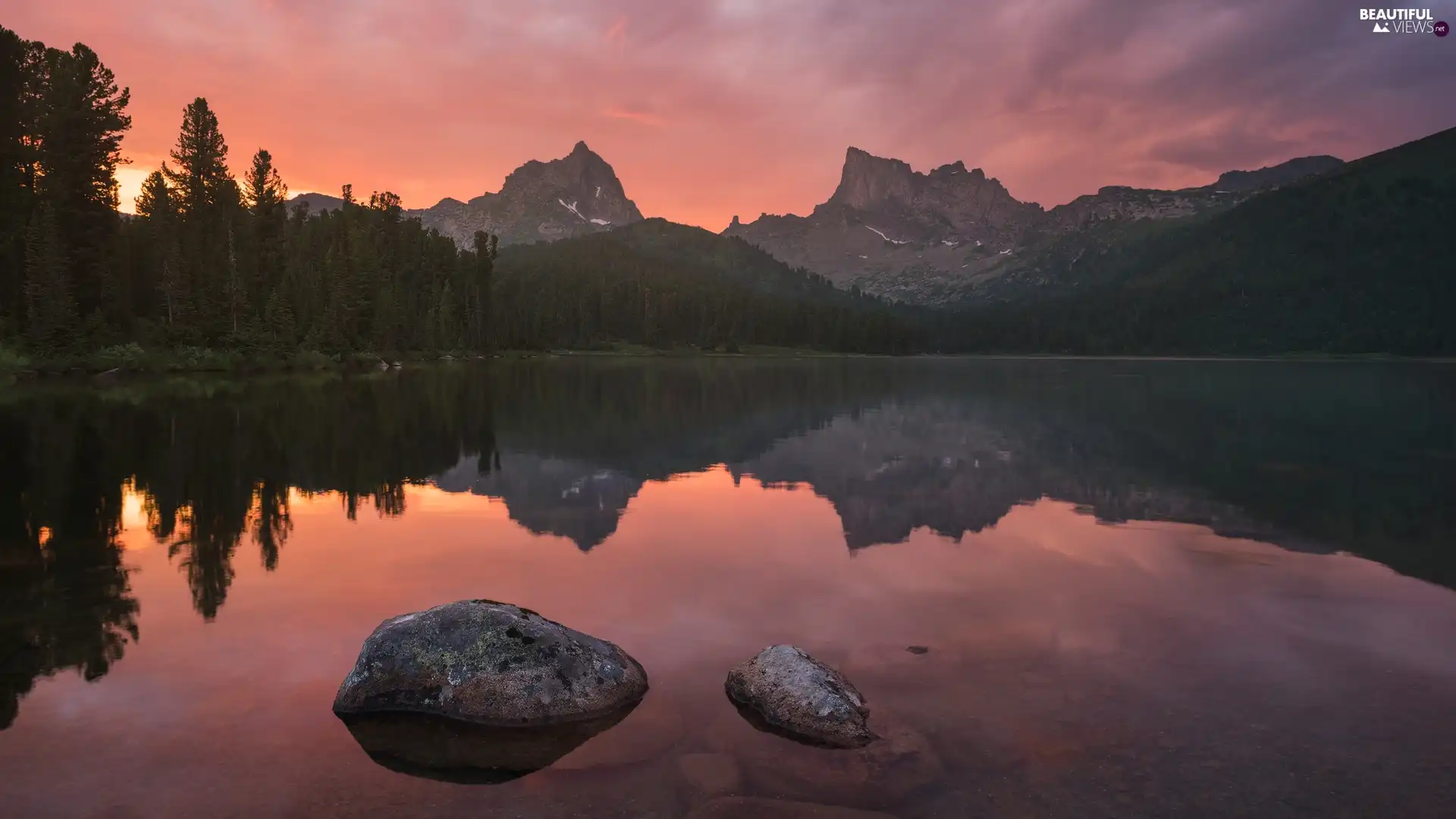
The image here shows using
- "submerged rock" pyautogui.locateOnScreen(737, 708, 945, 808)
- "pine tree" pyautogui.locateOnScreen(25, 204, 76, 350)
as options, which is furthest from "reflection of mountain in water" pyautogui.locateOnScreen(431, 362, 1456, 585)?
"pine tree" pyautogui.locateOnScreen(25, 204, 76, 350)

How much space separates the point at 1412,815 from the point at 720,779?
7.86 metres

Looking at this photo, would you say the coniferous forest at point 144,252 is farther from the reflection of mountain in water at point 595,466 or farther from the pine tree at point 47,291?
the reflection of mountain in water at point 595,466

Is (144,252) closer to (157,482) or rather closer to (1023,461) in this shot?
(157,482)

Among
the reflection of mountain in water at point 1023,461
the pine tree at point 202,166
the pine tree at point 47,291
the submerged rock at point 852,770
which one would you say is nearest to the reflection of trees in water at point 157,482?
the reflection of mountain in water at point 1023,461

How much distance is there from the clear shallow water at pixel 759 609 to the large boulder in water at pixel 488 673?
2.12 feet

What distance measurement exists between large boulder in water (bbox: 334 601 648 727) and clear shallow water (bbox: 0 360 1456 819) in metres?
0.64

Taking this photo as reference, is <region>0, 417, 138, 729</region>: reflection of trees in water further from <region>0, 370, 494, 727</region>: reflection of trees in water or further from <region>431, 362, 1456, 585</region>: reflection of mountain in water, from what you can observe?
<region>431, 362, 1456, 585</region>: reflection of mountain in water

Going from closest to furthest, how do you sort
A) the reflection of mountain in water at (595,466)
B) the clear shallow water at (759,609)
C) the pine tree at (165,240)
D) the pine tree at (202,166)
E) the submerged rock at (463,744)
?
the clear shallow water at (759,609)
the submerged rock at (463,744)
the reflection of mountain in water at (595,466)
the pine tree at (165,240)
the pine tree at (202,166)

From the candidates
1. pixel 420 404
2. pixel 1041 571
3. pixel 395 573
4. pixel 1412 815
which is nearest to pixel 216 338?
pixel 420 404

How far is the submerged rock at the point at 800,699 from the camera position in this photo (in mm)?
10086

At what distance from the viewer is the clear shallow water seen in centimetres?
903

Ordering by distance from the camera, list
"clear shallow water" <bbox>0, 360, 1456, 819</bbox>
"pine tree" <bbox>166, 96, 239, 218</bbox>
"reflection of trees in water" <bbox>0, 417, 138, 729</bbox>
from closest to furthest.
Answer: "clear shallow water" <bbox>0, 360, 1456, 819</bbox> < "reflection of trees in water" <bbox>0, 417, 138, 729</bbox> < "pine tree" <bbox>166, 96, 239, 218</bbox>

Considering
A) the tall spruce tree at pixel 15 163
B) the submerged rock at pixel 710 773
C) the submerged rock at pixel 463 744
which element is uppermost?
the tall spruce tree at pixel 15 163

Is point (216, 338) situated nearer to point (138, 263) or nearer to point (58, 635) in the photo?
point (138, 263)
